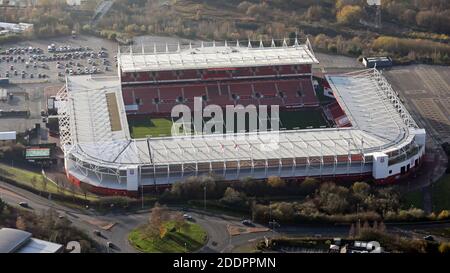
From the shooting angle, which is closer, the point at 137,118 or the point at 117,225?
the point at 117,225

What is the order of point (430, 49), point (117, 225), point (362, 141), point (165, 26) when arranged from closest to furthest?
point (117, 225) < point (362, 141) < point (430, 49) < point (165, 26)

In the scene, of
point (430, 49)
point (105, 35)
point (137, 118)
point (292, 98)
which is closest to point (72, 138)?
point (137, 118)

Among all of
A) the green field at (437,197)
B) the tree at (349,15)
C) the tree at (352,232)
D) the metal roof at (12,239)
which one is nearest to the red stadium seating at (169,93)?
the green field at (437,197)

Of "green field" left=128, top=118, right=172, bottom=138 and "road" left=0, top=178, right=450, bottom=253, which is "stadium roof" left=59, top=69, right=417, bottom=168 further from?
"road" left=0, top=178, right=450, bottom=253

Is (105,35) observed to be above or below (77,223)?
above

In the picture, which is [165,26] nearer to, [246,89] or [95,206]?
[246,89]

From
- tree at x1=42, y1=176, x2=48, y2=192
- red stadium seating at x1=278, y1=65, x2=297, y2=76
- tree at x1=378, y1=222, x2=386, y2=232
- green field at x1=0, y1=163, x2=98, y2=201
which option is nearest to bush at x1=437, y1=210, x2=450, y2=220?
tree at x1=378, y1=222, x2=386, y2=232

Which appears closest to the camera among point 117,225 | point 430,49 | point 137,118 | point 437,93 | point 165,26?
point 117,225
